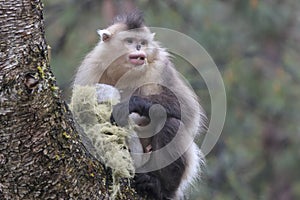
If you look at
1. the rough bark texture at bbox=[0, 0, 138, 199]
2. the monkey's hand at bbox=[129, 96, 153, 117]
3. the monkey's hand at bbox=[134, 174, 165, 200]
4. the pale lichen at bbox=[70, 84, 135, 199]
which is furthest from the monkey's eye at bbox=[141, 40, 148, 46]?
the rough bark texture at bbox=[0, 0, 138, 199]

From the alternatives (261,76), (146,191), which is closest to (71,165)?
(146,191)

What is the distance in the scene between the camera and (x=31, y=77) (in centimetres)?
235

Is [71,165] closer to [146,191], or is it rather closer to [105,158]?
[105,158]

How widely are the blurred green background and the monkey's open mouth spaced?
3040 mm

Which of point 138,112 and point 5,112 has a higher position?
point 5,112

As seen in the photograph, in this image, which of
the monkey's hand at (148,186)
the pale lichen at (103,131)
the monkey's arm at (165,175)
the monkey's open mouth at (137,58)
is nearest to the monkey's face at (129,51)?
the monkey's open mouth at (137,58)

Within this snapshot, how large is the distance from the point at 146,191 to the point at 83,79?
109 centimetres

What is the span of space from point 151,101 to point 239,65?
5.73m

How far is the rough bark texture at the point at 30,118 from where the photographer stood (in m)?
2.29

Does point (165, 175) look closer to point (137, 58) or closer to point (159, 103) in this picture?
point (159, 103)

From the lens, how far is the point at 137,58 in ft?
12.4

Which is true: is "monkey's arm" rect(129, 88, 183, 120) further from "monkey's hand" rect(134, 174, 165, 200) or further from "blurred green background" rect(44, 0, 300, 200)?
"blurred green background" rect(44, 0, 300, 200)

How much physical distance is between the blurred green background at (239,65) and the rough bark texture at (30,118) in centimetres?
440

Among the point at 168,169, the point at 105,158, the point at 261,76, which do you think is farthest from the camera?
the point at 261,76
